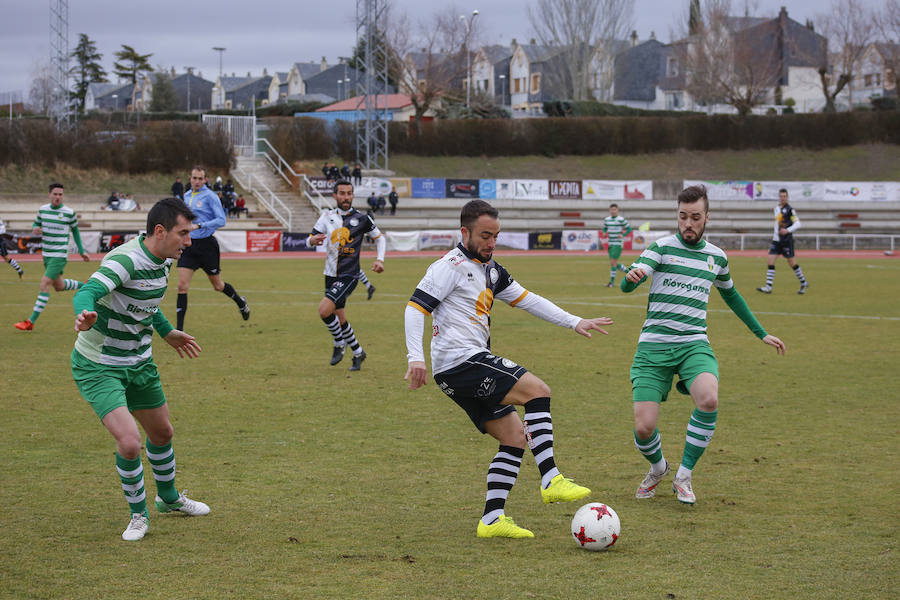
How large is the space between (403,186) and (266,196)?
7671mm

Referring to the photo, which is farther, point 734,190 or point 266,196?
point 734,190

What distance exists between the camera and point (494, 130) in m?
65.0

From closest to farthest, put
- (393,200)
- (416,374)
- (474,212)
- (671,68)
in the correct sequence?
1. (416,374)
2. (474,212)
3. (393,200)
4. (671,68)

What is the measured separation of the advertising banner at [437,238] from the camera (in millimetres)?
44000

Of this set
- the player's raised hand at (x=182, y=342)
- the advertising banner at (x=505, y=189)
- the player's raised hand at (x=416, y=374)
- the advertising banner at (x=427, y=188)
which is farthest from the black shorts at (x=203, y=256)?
the advertising banner at (x=505, y=189)

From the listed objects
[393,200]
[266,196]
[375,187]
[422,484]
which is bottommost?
[422,484]

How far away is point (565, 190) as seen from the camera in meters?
53.9

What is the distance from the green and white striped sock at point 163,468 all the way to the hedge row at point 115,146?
1966 inches

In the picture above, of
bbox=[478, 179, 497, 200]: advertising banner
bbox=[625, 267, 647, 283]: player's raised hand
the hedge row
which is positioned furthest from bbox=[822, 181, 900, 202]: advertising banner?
bbox=[625, 267, 647, 283]: player's raised hand

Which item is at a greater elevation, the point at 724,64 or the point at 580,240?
the point at 724,64

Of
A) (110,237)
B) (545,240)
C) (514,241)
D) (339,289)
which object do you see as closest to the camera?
(339,289)

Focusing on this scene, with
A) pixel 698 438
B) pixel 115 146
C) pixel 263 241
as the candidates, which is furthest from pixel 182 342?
pixel 115 146

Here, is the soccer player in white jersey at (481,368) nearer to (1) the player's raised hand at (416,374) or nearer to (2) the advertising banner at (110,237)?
(1) the player's raised hand at (416,374)

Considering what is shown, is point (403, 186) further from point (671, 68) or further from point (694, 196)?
point (671, 68)
